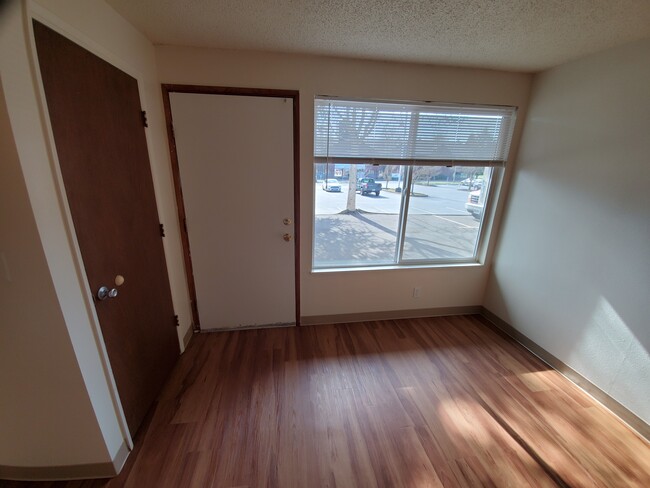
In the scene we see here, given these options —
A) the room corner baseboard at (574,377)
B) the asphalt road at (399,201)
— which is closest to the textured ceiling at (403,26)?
the asphalt road at (399,201)

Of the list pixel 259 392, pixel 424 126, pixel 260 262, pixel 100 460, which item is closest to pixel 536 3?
pixel 424 126

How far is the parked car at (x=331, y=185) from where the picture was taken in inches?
85.4

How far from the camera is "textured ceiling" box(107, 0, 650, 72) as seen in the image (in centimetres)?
127

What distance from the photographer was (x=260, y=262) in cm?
221

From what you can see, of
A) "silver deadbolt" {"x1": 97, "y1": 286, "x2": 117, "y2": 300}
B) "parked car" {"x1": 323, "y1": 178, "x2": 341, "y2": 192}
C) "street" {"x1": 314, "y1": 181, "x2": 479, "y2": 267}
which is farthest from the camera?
"street" {"x1": 314, "y1": 181, "x2": 479, "y2": 267}

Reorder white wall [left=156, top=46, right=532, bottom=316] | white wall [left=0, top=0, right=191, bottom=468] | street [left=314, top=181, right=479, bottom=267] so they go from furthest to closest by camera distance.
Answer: street [left=314, top=181, right=479, bottom=267] < white wall [left=156, top=46, right=532, bottom=316] < white wall [left=0, top=0, right=191, bottom=468]

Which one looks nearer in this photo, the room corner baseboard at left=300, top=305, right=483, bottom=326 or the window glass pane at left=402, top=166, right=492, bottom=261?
→ the window glass pane at left=402, top=166, right=492, bottom=261

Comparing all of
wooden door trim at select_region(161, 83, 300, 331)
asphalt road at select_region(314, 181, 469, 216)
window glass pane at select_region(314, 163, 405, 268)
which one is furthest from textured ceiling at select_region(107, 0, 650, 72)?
asphalt road at select_region(314, 181, 469, 216)

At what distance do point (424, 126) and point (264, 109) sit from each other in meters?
1.35

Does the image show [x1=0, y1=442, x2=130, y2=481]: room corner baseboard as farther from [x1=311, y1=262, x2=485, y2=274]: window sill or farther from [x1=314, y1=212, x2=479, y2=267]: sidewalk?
[x1=314, y1=212, x2=479, y2=267]: sidewalk

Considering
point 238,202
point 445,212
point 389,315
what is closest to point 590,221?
point 445,212

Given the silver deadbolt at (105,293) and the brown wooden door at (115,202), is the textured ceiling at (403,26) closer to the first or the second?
the brown wooden door at (115,202)

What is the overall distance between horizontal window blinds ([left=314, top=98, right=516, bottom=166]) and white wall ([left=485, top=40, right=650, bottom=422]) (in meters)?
0.28

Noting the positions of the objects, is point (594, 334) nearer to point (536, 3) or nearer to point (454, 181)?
point (454, 181)
